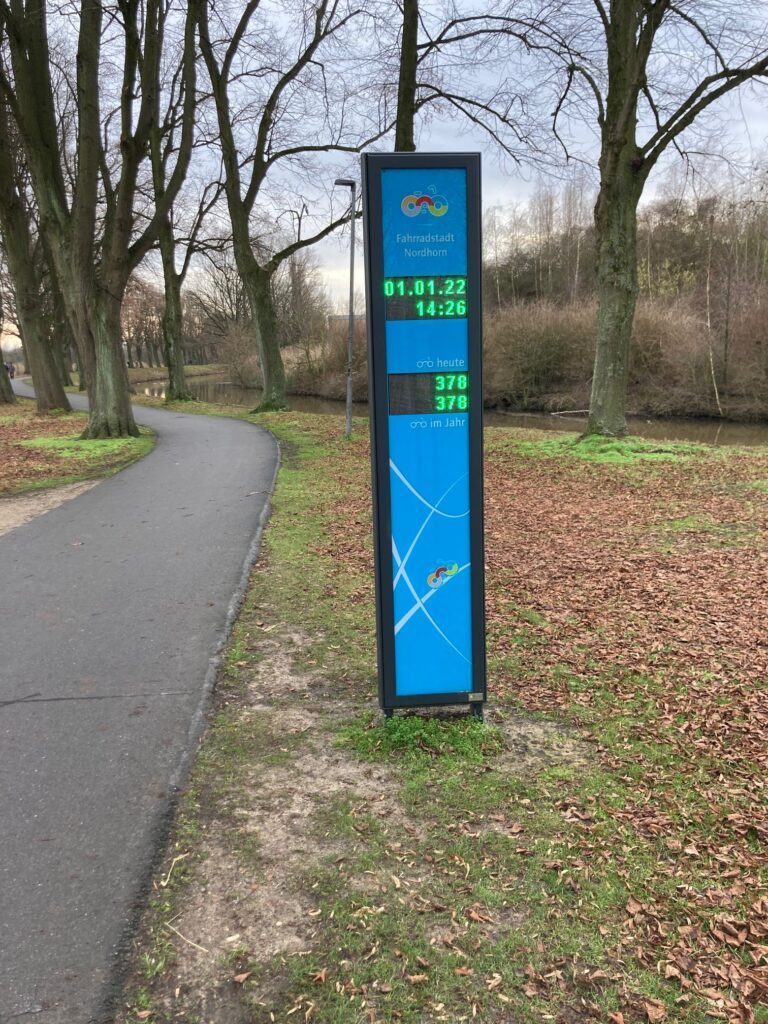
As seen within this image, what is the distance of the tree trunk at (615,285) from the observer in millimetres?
13617

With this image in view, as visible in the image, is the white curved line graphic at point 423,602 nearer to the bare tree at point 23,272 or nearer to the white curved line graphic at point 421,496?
the white curved line graphic at point 421,496

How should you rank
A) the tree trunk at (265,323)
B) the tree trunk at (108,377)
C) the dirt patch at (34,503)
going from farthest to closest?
1. the tree trunk at (265,323)
2. the tree trunk at (108,377)
3. the dirt patch at (34,503)

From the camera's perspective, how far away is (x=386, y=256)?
3217mm

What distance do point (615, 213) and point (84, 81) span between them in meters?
11.1

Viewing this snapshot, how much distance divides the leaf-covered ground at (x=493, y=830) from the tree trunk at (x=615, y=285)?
922 centimetres

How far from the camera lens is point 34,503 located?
10320 millimetres

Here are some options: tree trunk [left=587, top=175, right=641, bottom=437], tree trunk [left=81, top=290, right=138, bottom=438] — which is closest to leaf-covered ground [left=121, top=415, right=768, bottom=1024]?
tree trunk [left=587, top=175, right=641, bottom=437]

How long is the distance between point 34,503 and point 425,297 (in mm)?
8921

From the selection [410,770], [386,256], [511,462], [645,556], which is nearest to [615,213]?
[511,462]

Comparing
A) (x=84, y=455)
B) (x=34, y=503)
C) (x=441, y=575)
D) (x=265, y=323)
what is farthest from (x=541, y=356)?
(x=441, y=575)

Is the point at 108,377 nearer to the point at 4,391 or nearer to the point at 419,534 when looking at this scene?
the point at 419,534

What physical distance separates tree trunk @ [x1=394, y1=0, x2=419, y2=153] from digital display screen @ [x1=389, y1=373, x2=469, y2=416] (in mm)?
15345

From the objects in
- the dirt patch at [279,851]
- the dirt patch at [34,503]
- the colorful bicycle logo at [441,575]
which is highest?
the colorful bicycle logo at [441,575]

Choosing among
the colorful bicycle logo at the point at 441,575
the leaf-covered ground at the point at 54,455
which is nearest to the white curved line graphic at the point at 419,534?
the colorful bicycle logo at the point at 441,575
